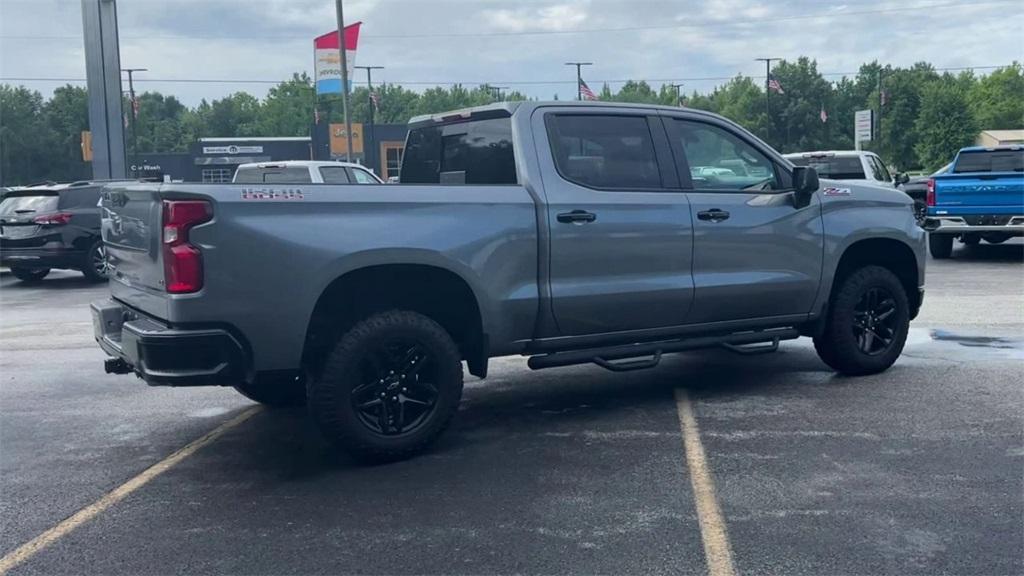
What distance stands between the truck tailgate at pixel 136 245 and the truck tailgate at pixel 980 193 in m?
13.7

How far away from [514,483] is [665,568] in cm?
125

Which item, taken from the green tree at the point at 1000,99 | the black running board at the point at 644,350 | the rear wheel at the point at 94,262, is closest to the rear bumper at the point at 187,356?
the black running board at the point at 644,350

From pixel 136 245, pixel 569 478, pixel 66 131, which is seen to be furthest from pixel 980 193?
pixel 66 131

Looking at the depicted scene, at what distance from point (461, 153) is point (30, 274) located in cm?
1291

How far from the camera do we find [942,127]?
246ft

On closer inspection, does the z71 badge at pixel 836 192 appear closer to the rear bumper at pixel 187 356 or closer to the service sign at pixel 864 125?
the rear bumper at pixel 187 356

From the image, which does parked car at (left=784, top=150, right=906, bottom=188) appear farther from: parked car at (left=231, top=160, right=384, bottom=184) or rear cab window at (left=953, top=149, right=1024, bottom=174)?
parked car at (left=231, top=160, right=384, bottom=184)

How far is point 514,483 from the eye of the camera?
511cm

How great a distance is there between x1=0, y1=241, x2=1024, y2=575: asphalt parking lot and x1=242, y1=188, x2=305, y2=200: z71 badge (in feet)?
4.88

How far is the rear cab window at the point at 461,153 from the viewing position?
622 centimetres

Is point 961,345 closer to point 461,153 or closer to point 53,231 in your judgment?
point 461,153

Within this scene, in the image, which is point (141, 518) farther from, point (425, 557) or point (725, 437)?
point (725, 437)

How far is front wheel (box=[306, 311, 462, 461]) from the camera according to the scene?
521 cm

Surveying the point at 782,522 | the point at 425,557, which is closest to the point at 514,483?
the point at 425,557
